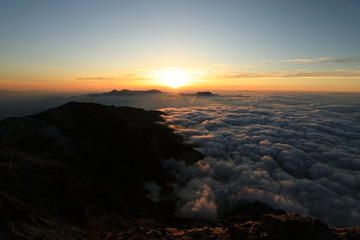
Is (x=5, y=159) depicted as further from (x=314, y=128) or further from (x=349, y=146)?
(x=314, y=128)

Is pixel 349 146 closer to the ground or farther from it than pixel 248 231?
closer to the ground

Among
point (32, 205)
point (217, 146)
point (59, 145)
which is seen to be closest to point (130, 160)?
point (59, 145)

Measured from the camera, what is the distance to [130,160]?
235ft

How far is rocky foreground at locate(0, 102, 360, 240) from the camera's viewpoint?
750 inches

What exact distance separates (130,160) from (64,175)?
33.1m

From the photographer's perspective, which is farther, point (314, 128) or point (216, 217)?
point (314, 128)

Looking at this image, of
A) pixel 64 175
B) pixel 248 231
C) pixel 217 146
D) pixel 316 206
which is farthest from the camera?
pixel 217 146

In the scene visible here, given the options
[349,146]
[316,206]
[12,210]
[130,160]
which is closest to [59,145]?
[130,160]

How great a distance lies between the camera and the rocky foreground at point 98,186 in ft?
62.5

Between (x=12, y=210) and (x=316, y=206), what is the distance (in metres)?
79.3

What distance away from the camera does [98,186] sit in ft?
145

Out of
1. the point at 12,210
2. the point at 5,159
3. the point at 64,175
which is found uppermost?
the point at 5,159

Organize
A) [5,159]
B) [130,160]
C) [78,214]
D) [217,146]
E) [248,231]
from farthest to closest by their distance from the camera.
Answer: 1. [217,146]
2. [130,160]
3. [5,159]
4. [78,214]
5. [248,231]

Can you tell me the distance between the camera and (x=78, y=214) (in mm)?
29797
